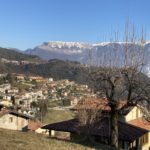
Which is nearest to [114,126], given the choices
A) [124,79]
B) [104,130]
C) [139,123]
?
[124,79]

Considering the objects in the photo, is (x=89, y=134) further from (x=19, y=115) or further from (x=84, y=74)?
(x=19, y=115)

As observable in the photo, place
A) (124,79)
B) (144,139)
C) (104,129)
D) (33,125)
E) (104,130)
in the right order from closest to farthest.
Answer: (124,79)
(104,130)
(104,129)
(144,139)
(33,125)

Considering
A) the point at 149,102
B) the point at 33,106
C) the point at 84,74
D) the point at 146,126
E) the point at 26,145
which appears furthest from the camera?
the point at 33,106

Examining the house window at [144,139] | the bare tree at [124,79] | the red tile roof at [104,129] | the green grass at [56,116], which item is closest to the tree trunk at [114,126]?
the bare tree at [124,79]

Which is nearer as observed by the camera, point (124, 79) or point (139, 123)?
point (124, 79)

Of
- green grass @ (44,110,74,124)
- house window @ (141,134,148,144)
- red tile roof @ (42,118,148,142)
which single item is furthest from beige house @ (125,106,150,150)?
green grass @ (44,110,74,124)

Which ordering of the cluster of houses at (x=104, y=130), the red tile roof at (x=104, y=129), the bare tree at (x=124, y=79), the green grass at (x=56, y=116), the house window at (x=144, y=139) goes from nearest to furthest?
1. the bare tree at (x=124, y=79)
2. the cluster of houses at (x=104, y=130)
3. the red tile roof at (x=104, y=129)
4. the house window at (x=144, y=139)
5. the green grass at (x=56, y=116)

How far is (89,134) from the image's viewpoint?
38531 millimetres

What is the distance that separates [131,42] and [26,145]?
1290 centimetres

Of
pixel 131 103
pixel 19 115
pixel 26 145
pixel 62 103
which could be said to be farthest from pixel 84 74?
pixel 62 103

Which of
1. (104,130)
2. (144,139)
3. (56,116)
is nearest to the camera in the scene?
(104,130)

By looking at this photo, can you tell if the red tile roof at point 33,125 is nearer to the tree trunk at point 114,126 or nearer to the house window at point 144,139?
the house window at point 144,139

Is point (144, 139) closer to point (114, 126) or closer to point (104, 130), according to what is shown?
point (104, 130)

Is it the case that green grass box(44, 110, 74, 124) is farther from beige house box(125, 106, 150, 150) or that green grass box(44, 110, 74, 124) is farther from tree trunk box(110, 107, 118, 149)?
tree trunk box(110, 107, 118, 149)
